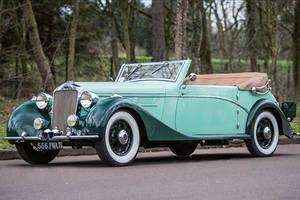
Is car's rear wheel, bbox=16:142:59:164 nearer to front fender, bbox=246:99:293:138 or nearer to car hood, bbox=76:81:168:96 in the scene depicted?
car hood, bbox=76:81:168:96

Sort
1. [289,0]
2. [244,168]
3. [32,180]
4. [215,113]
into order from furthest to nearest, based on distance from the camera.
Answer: [289,0] < [215,113] < [244,168] < [32,180]

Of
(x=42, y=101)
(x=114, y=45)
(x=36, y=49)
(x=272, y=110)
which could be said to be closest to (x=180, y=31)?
(x=36, y=49)

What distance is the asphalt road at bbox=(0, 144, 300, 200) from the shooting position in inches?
228

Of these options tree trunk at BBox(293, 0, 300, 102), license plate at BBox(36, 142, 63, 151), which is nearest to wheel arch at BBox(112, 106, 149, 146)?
license plate at BBox(36, 142, 63, 151)

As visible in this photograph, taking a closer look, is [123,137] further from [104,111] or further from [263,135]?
[263,135]

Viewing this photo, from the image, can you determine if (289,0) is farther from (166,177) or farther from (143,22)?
(166,177)

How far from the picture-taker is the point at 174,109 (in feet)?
30.7

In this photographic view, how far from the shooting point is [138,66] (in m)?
10.6

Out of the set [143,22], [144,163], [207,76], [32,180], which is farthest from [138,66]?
[143,22]

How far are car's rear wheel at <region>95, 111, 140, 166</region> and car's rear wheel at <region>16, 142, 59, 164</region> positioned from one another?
1.51 m

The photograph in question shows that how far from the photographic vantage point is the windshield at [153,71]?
9.88 metres

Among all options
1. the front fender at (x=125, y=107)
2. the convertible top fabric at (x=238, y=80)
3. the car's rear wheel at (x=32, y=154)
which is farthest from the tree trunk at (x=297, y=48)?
the car's rear wheel at (x=32, y=154)

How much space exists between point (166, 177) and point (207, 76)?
4449 mm

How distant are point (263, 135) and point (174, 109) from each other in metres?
2.13
